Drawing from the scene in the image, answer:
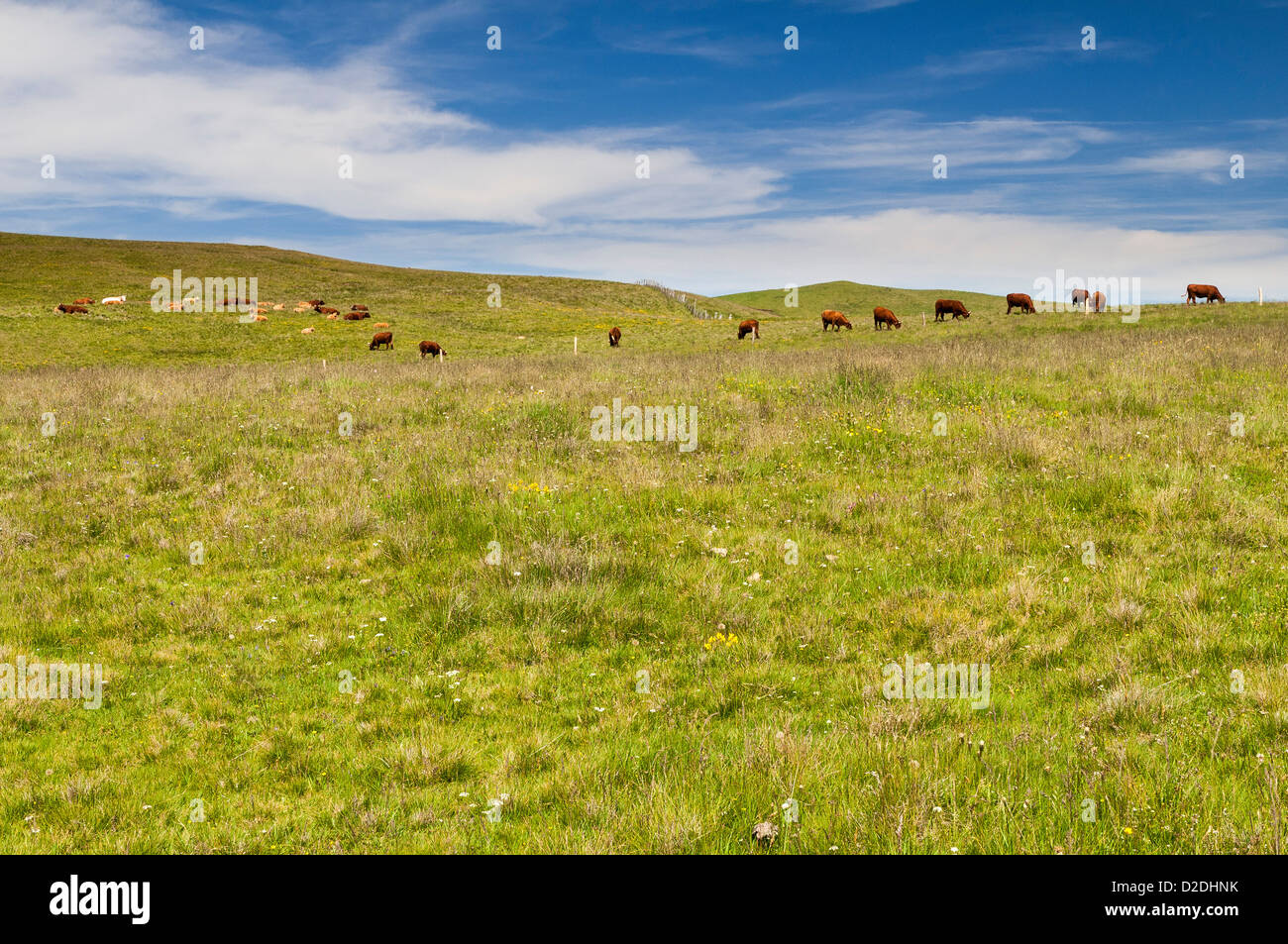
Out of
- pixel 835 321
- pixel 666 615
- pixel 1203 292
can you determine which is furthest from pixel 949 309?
pixel 666 615

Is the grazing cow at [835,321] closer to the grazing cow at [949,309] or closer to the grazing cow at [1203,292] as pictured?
the grazing cow at [949,309]

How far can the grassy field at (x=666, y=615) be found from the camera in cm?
441

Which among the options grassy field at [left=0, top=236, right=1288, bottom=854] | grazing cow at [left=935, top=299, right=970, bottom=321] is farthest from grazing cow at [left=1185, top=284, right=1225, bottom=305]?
grassy field at [left=0, top=236, right=1288, bottom=854]

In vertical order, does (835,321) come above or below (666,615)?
above

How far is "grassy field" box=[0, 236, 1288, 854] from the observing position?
14.5 feet

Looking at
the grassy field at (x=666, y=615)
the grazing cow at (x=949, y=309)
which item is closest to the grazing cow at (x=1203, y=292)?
the grazing cow at (x=949, y=309)

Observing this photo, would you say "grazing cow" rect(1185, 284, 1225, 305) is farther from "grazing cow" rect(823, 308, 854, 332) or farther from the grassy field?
the grassy field

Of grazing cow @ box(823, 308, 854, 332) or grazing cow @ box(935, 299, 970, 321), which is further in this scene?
grazing cow @ box(823, 308, 854, 332)

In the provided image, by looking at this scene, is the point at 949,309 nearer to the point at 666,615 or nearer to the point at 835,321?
the point at 835,321

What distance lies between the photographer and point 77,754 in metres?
5.58

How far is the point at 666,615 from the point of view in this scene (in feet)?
24.6
